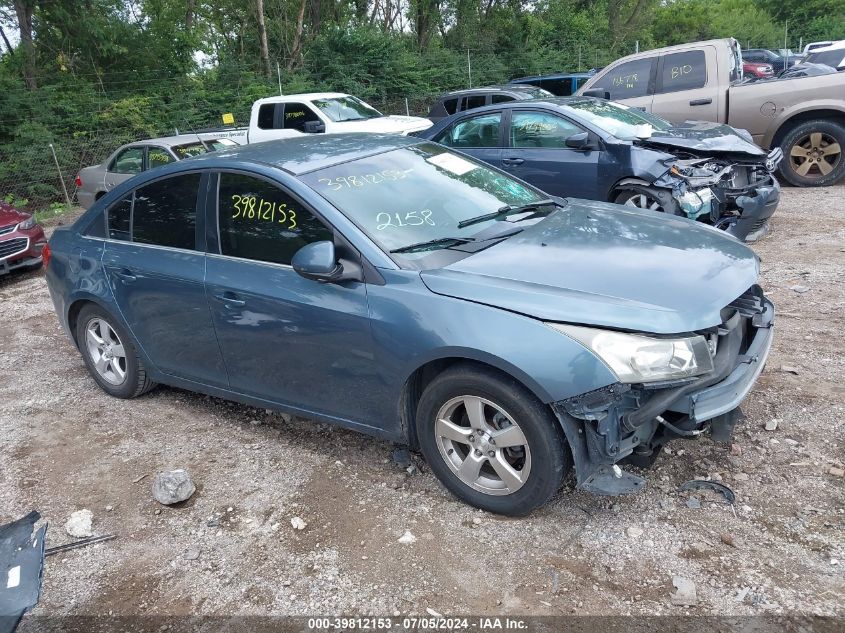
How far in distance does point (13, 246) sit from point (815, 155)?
405 inches

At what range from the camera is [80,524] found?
3.52m

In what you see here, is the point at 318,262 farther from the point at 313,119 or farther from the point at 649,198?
the point at 313,119

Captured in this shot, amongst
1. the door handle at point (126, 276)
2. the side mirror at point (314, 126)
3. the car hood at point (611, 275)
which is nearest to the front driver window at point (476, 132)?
the side mirror at point (314, 126)

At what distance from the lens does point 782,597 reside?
2.62 metres

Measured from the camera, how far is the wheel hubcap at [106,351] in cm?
473

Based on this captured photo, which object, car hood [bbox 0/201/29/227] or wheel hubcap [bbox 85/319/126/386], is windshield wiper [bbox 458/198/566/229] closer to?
wheel hubcap [bbox 85/319/126/386]

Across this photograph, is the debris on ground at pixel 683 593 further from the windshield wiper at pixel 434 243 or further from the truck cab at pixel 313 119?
the truck cab at pixel 313 119

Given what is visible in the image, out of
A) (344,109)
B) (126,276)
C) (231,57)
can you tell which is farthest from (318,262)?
(231,57)

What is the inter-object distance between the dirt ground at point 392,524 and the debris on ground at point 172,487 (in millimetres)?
56

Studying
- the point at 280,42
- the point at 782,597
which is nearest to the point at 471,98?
the point at 782,597

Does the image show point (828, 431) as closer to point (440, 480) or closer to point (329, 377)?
point (440, 480)

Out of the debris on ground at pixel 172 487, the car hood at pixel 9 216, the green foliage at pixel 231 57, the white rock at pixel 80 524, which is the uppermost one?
the green foliage at pixel 231 57

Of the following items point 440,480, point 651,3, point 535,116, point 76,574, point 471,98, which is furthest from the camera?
point 651,3

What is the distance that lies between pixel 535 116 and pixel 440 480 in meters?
5.49
